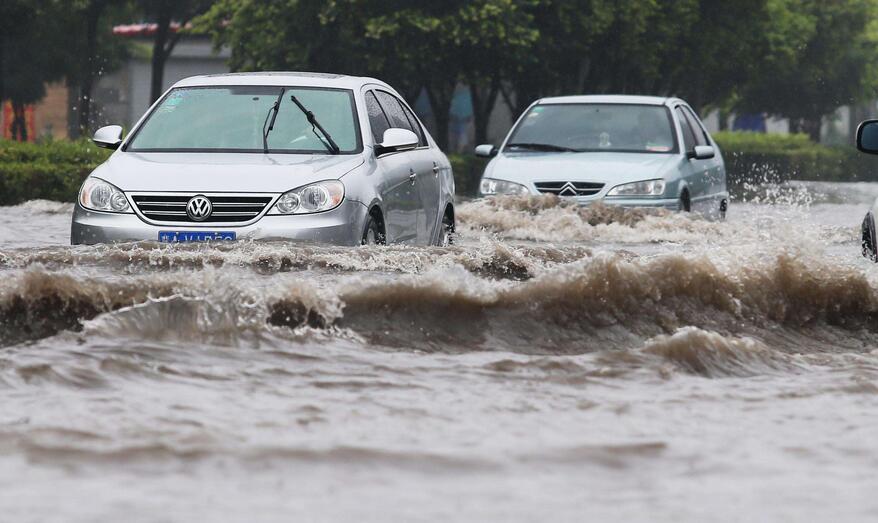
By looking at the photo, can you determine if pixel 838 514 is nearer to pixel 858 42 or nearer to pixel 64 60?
pixel 64 60

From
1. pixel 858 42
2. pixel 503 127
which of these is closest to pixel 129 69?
pixel 503 127

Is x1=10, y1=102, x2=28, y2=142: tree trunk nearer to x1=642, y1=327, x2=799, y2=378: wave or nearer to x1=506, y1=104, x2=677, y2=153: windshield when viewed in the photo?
x1=506, y1=104, x2=677, y2=153: windshield

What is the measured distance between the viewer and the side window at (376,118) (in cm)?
1109

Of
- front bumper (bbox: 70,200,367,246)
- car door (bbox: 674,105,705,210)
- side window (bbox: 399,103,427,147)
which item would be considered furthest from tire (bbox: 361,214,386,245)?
car door (bbox: 674,105,705,210)

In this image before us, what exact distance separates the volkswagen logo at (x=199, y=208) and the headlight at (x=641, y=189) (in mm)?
6021

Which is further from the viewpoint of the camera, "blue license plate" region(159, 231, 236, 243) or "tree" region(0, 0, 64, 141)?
"tree" region(0, 0, 64, 141)

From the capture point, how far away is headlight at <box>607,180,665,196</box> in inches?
592

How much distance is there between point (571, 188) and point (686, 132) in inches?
88.6

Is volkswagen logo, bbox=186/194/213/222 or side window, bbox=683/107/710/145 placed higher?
side window, bbox=683/107/710/145

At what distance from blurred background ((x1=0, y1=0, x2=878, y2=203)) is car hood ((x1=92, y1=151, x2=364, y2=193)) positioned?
18.1 m

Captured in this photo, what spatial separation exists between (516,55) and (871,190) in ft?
30.8

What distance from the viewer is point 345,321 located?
8.30 meters

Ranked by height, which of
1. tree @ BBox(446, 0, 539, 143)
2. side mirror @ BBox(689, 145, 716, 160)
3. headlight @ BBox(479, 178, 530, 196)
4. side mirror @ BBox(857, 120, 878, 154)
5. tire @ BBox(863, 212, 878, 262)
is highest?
tree @ BBox(446, 0, 539, 143)

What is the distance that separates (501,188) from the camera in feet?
50.8
